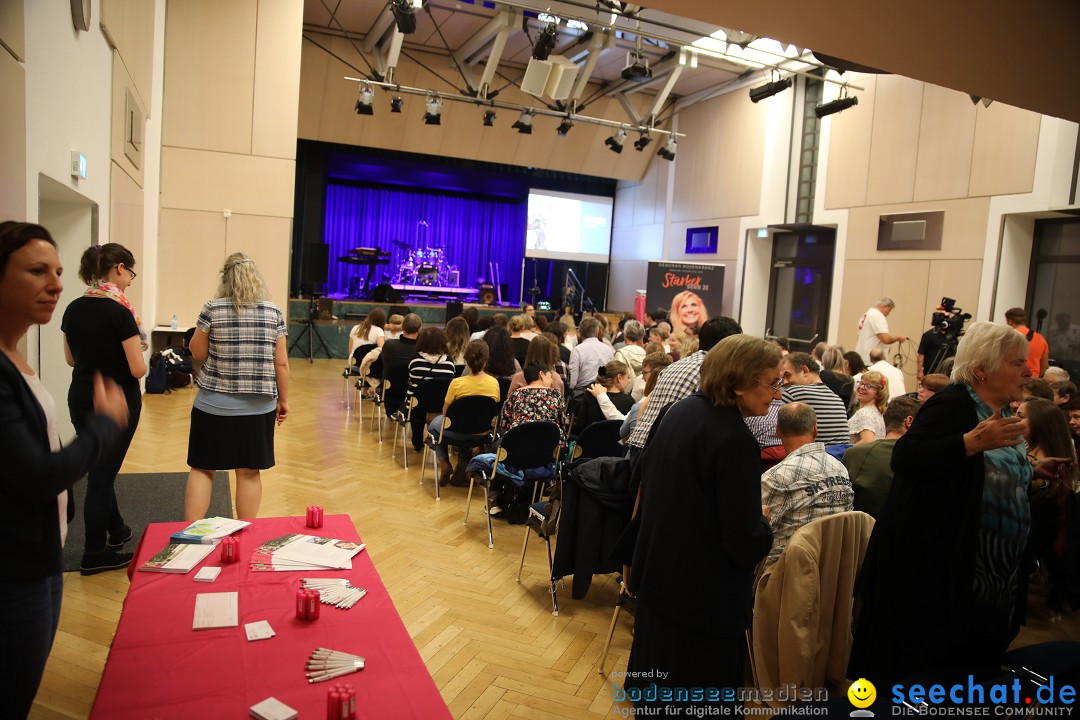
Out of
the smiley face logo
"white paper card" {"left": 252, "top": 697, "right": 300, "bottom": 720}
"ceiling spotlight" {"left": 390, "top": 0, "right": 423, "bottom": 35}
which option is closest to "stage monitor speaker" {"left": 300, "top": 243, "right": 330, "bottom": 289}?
"ceiling spotlight" {"left": 390, "top": 0, "right": 423, "bottom": 35}

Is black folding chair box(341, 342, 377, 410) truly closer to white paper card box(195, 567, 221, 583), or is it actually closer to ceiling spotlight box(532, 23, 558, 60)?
ceiling spotlight box(532, 23, 558, 60)

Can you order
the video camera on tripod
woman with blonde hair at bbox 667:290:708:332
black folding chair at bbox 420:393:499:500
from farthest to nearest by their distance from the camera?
woman with blonde hair at bbox 667:290:708:332
the video camera on tripod
black folding chair at bbox 420:393:499:500

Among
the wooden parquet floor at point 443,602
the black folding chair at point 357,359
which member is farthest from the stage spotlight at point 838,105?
the wooden parquet floor at point 443,602

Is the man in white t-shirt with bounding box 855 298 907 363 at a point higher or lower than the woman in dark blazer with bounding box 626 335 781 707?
higher

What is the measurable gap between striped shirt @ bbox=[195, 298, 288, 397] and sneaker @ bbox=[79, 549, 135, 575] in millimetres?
1094

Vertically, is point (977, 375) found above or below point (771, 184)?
below

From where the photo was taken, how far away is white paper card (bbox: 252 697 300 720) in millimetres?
1419

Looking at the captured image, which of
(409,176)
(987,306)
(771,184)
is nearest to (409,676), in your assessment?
(987,306)

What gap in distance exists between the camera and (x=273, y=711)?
1.43 meters

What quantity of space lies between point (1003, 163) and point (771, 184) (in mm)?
4022

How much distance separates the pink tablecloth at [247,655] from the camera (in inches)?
57.9

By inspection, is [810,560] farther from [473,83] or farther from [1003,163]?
[473,83]

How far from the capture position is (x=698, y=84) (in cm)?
1352

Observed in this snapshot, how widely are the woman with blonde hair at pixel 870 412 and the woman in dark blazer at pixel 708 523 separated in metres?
2.55
